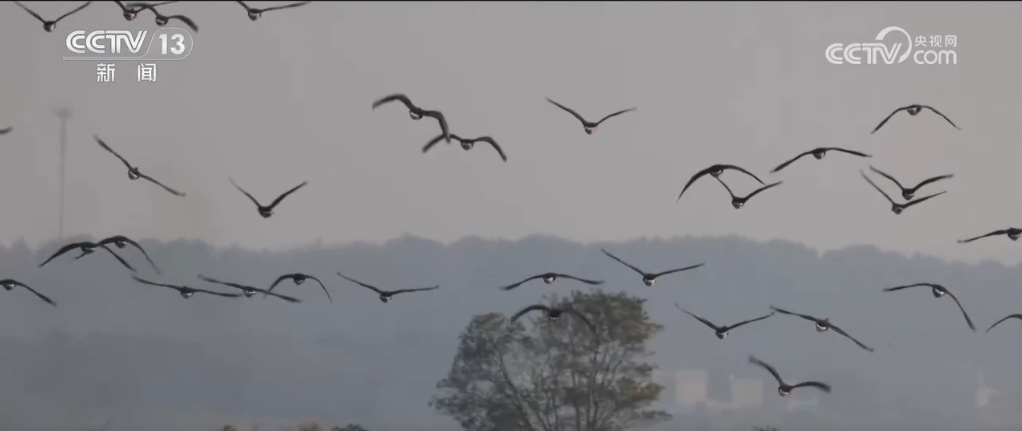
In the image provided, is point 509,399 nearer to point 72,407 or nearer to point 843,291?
point 843,291

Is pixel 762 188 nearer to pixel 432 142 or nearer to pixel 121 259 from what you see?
pixel 432 142

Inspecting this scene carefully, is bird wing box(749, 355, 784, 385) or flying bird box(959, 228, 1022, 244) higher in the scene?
flying bird box(959, 228, 1022, 244)

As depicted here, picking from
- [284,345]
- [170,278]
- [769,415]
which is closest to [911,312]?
[769,415]

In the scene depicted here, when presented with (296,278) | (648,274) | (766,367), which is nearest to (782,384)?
(766,367)

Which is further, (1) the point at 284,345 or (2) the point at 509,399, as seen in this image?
(1) the point at 284,345

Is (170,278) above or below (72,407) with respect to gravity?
above

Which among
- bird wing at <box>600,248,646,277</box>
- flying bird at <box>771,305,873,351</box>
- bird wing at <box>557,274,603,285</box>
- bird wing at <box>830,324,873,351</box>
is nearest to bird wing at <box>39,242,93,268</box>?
bird wing at <box>557,274,603,285</box>

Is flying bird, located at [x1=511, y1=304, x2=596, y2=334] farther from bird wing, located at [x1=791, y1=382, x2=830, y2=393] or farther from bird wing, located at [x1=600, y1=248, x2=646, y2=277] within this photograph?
bird wing, located at [x1=791, y1=382, x2=830, y2=393]
